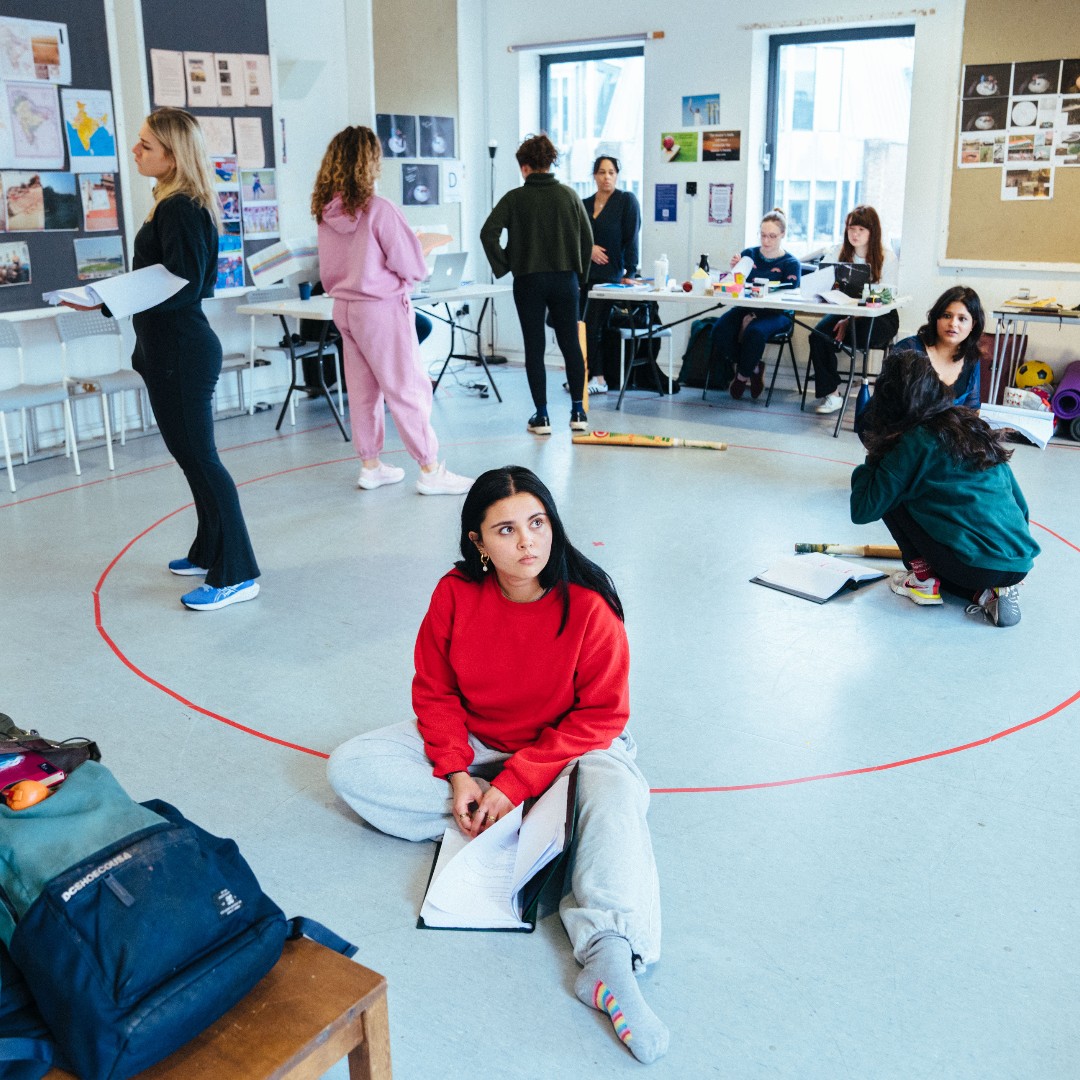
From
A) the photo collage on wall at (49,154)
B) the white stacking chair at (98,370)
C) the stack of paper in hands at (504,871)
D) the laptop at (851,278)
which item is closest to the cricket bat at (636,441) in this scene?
the laptop at (851,278)

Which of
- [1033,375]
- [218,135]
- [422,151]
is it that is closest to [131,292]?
[218,135]

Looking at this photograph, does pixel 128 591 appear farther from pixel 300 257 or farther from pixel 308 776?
pixel 300 257

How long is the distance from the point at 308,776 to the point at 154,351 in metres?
1.65

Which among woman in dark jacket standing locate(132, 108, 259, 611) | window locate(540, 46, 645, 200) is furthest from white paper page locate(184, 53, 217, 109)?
woman in dark jacket standing locate(132, 108, 259, 611)

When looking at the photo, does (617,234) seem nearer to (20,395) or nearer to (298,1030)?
(20,395)

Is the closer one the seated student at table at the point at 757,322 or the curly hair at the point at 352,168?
the curly hair at the point at 352,168

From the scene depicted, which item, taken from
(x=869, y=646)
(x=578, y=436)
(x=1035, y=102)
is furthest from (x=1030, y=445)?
(x=869, y=646)

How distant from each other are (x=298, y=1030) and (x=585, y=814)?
832 millimetres

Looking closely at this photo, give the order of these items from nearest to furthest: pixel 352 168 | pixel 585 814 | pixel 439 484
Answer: pixel 585 814
pixel 352 168
pixel 439 484

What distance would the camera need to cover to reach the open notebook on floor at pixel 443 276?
705cm

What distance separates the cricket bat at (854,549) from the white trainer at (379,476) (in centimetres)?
193

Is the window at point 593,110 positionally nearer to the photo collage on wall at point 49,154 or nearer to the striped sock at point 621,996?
the photo collage on wall at point 49,154

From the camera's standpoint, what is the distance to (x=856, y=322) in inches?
272

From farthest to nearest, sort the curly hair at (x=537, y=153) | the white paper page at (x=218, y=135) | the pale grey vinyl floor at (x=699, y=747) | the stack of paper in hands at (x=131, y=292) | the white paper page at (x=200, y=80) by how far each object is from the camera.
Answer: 1. the white paper page at (x=218, y=135)
2. the white paper page at (x=200, y=80)
3. the curly hair at (x=537, y=153)
4. the stack of paper in hands at (x=131, y=292)
5. the pale grey vinyl floor at (x=699, y=747)
